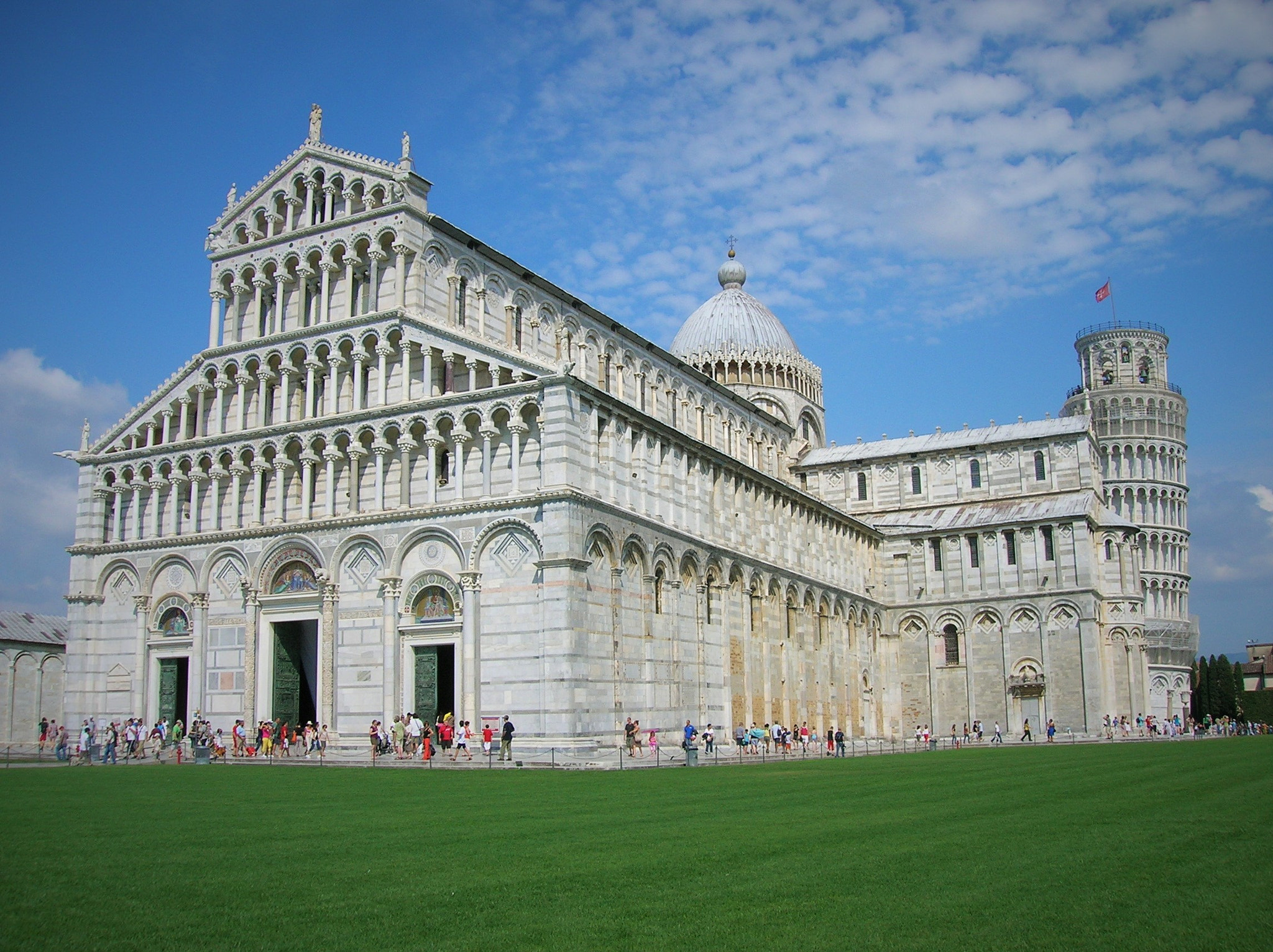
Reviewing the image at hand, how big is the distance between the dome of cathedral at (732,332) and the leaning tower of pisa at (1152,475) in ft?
126

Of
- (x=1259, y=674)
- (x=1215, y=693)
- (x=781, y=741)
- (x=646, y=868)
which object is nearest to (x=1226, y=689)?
(x=1215, y=693)

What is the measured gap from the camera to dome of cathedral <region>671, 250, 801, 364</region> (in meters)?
76.8

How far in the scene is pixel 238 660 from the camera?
4322cm

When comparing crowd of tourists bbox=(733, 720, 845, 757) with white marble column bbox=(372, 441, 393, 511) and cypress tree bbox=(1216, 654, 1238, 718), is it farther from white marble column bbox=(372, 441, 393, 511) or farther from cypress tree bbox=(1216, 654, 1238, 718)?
cypress tree bbox=(1216, 654, 1238, 718)

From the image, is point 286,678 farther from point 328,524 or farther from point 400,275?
point 400,275

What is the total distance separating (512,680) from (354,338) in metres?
14.6

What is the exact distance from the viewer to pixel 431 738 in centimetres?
3866

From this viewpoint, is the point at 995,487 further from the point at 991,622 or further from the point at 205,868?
the point at 205,868

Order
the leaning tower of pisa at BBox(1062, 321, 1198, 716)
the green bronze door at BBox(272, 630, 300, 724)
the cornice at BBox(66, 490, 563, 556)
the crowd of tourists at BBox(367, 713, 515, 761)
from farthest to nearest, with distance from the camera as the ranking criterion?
the leaning tower of pisa at BBox(1062, 321, 1198, 716) < the green bronze door at BBox(272, 630, 300, 724) < the cornice at BBox(66, 490, 563, 556) < the crowd of tourists at BBox(367, 713, 515, 761)

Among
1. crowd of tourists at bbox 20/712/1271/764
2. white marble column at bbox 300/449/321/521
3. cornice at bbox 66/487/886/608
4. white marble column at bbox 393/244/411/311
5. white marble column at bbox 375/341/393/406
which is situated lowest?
crowd of tourists at bbox 20/712/1271/764

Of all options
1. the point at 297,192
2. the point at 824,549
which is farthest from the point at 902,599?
the point at 297,192

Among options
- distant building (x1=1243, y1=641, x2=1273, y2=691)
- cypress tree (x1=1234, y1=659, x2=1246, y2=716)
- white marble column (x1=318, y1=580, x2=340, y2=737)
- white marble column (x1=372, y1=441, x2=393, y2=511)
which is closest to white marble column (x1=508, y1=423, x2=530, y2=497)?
white marble column (x1=372, y1=441, x2=393, y2=511)

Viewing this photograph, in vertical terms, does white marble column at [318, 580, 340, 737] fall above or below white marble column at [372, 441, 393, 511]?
below

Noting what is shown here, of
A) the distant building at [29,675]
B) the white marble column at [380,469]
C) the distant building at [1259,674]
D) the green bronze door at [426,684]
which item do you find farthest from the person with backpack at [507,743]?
the distant building at [1259,674]
